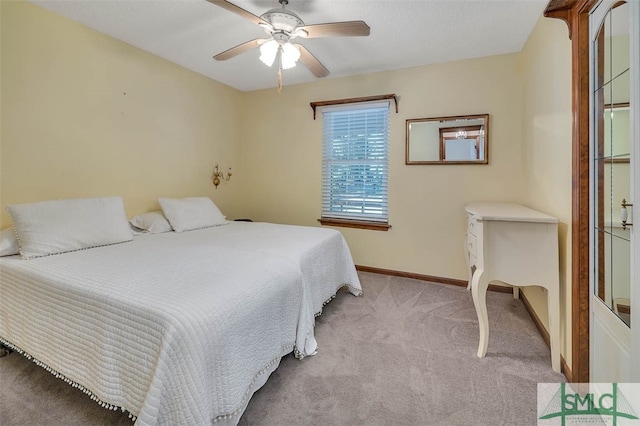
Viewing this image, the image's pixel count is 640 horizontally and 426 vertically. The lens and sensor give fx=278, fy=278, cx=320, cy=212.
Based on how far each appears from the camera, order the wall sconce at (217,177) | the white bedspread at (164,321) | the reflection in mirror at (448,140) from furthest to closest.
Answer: the wall sconce at (217,177) < the reflection in mirror at (448,140) < the white bedspread at (164,321)

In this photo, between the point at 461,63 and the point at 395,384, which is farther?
the point at 461,63

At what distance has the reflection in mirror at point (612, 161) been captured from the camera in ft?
3.85

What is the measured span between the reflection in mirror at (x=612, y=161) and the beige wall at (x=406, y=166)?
1.50 metres

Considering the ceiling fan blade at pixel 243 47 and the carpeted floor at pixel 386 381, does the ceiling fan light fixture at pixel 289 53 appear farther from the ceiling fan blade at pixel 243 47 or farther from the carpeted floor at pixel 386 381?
the carpeted floor at pixel 386 381

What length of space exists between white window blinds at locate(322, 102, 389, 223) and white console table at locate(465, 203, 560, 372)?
1.68 meters

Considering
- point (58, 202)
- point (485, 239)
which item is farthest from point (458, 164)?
point (58, 202)

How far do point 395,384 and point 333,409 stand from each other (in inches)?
15.4

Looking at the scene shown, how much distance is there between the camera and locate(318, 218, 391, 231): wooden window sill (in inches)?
133

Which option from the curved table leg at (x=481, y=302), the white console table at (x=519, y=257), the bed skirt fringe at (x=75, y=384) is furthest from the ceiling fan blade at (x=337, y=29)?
the bed skirt fringe at (x=75, y=384)

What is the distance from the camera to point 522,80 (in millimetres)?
2680

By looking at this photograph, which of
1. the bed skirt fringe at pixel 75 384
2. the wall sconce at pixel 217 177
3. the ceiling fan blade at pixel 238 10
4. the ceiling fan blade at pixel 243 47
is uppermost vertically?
the ceiling fan blade at pixel 243 47

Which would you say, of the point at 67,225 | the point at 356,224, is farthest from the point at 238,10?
the point at 356,224

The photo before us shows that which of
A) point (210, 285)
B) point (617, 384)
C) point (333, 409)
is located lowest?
point (333, 409)

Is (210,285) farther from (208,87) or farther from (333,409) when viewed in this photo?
(208,87)
